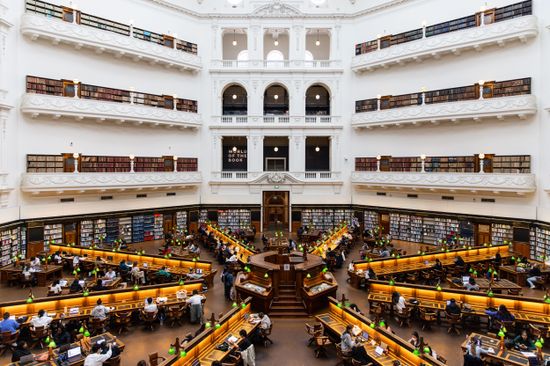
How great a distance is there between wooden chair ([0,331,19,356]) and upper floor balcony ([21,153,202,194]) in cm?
930

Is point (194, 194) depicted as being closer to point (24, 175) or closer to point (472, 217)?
point (24, 175)

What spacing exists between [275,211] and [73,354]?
17.6 m

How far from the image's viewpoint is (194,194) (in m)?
24.2

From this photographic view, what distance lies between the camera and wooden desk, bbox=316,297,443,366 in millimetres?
7863

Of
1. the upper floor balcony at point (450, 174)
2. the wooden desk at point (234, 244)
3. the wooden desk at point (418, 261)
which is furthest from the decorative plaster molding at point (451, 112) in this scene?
the wooden desk at point (234, 244)

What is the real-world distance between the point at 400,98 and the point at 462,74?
3.67 meters

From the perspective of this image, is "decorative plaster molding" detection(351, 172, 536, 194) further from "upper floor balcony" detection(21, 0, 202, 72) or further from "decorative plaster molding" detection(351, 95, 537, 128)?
"upper floor balcony" detection(21, 0, 202, 72)

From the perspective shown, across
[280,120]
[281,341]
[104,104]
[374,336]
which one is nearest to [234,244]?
[281,341]

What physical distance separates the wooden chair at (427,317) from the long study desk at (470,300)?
0.68 ft

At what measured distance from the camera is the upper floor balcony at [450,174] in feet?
58.0

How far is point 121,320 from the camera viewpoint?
1045cm

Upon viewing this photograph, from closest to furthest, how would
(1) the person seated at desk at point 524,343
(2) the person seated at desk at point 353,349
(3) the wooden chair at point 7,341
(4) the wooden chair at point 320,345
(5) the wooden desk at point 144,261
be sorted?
(2) the person seated at desk at point 353,349
(1) the person seated at desk at point 524,343
(3) the wooden chair at point 7,341
(4) the wooden chair at point 320,345
(5) the wooden desk at point 144,261

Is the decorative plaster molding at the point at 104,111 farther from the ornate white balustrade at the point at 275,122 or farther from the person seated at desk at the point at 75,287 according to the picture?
the person seated at desk at the point at 75,287

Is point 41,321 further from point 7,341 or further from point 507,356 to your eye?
point 507,356
